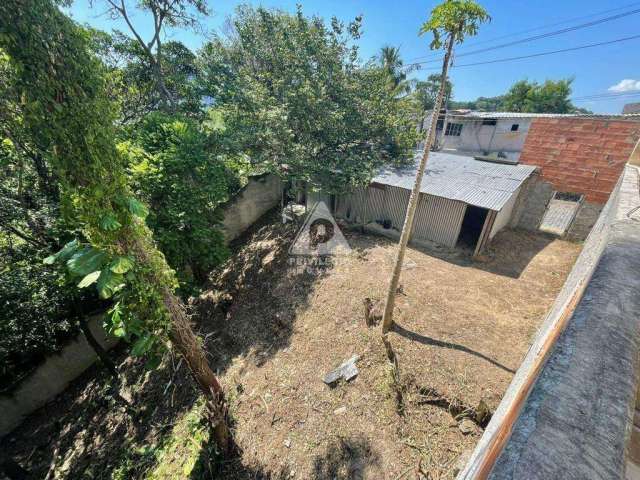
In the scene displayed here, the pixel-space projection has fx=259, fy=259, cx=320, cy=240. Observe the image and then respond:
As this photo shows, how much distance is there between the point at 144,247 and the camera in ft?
10.2

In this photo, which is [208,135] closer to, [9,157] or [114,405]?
[9,157]

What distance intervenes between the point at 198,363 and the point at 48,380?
19.3 feet

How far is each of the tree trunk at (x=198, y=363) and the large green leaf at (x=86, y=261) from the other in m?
0.82

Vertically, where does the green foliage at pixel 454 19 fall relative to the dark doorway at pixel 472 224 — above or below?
above

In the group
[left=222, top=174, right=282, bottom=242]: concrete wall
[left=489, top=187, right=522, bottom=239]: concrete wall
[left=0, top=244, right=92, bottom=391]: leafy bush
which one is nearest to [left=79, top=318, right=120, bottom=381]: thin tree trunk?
[left=0, top=244, right=92, bottom=391]: leafy bush

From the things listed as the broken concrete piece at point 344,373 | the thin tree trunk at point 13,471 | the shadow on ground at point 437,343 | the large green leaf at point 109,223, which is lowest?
the thin tree trunk at point 13,471

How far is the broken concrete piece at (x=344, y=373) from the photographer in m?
5.07

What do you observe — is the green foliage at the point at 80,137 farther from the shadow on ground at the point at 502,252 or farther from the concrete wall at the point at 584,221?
the concrete wall at the point at 584,221

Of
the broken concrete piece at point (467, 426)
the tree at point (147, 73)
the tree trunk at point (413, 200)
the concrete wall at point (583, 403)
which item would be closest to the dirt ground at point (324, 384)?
the broken concrete piece at point (467, 426)

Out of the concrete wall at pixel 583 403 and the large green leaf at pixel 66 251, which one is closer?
the concrete wall at pixel 583 403

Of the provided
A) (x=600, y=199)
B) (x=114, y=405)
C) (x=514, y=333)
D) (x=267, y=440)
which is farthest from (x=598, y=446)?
(x=600, y=199)

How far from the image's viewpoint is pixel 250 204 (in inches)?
464

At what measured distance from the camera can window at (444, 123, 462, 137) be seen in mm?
21781

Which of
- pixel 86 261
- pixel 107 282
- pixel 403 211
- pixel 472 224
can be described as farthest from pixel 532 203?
pixel 86 261
